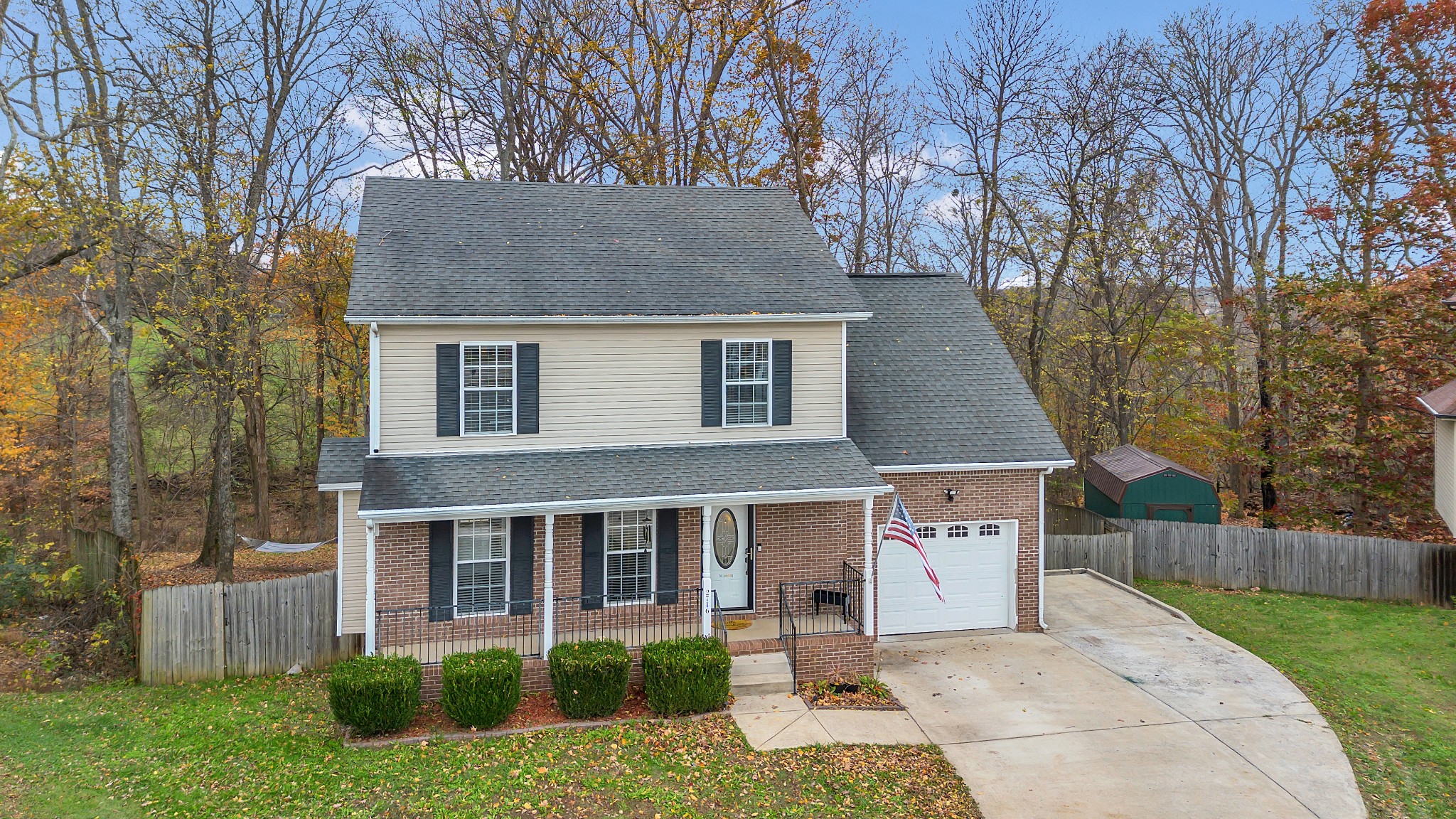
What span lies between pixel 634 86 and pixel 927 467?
17.3 m

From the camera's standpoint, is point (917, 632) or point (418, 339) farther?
point (917, 632)

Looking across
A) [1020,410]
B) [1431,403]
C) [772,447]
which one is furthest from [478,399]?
[1431,403]

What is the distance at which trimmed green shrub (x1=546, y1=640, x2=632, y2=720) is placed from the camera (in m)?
10.3

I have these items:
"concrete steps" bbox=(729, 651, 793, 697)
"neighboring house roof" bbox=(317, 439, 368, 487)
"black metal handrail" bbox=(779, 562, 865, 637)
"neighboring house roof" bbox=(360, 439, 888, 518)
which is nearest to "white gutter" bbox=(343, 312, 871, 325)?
"neighboring house roof" bbox=(360, 439, 888, 518)

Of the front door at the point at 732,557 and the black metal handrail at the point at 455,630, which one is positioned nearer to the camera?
the black metal handrail at the point at 455,630

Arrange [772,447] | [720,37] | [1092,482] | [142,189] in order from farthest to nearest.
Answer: [720,37], [1092,482], [142,189], [772,447]

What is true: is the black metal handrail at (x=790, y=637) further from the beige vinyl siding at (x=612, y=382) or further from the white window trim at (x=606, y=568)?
the beige vinyl siding at (x=612, y=382)

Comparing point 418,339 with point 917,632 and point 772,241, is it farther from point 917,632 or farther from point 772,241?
point 917,632

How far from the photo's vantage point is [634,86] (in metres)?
25.2

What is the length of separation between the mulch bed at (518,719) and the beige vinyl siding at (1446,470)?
53.6 feet

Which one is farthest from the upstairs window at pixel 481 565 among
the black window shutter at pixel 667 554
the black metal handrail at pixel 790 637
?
the black metal handrail at pixel 790 637

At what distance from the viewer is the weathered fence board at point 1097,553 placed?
59.3 ft

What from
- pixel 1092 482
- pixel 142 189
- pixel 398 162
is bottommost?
pixel 1092 482

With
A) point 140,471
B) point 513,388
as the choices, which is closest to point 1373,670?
point 513,388
